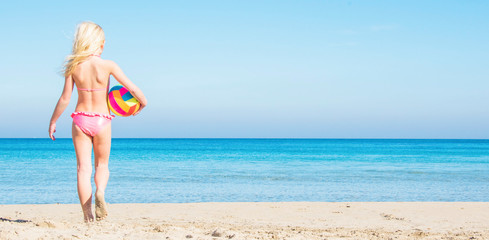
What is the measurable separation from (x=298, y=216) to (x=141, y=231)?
3.93 m

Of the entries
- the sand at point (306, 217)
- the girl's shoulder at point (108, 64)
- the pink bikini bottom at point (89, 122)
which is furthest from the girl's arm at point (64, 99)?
the sand at point (306, 217)

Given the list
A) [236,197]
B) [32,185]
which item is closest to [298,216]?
[236,197]

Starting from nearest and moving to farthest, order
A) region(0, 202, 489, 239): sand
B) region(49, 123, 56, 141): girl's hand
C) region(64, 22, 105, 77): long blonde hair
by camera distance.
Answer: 1. region(64, 22, 105, 77): long blonde hair
2. region(49, 123, 56, 141): girl's hand
3. region(0, 202, 489, 239): sand

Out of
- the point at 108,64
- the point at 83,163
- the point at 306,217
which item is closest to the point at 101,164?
the point at 83,163

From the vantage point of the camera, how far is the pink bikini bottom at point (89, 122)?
14.1 ft

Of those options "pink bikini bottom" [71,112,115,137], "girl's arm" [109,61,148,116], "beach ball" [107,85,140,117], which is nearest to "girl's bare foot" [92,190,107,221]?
"pink bikini bottom" [71,112,115,137]

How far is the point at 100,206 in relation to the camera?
175 inches

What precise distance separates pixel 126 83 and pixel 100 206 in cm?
115

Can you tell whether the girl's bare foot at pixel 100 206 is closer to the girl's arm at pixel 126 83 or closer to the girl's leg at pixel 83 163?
the girl's leg at pixel 83 163

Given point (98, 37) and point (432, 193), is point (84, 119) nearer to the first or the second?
point (98, 37)

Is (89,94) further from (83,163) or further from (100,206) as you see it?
(100,206)

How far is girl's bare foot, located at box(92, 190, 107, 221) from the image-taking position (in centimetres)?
436

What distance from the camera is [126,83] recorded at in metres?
4.33

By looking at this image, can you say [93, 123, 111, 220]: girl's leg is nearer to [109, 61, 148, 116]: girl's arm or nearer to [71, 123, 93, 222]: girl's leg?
[71, 123, 93, 222]: girl's leg
